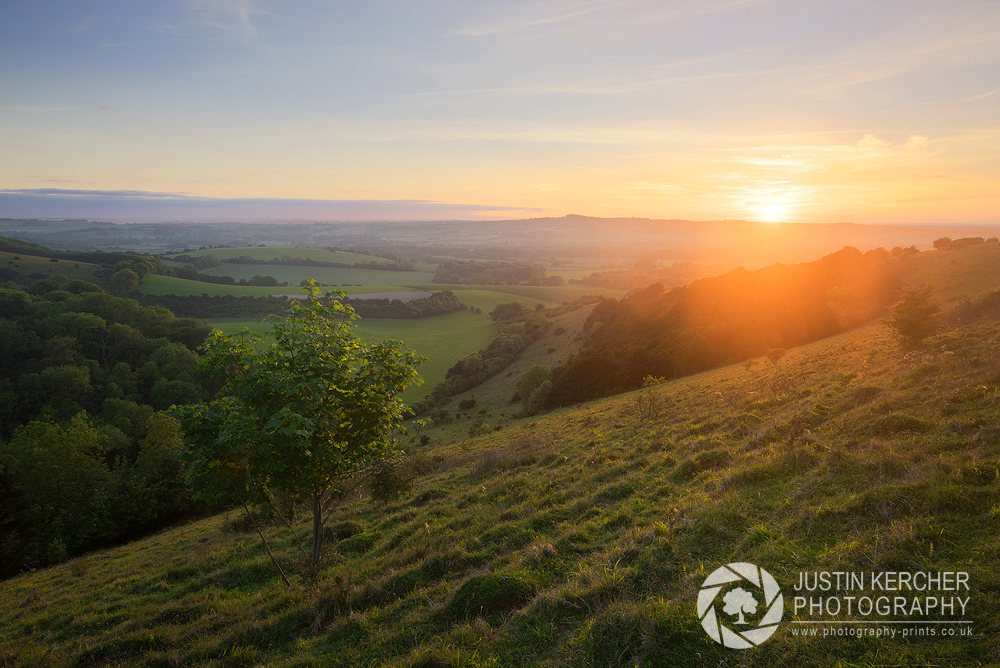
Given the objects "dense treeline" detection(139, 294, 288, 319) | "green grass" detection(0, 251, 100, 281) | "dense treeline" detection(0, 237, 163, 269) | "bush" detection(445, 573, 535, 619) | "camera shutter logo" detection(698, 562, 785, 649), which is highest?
"dense treeline" detection(0, 237, 163, 269)

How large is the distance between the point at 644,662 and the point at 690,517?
11.4ft

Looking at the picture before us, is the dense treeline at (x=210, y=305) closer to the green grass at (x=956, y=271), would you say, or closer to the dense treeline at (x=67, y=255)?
the dense treeline at (x=67, y=255)

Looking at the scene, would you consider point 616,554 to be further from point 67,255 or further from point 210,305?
point 67,255

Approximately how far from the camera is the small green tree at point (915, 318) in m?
20.0

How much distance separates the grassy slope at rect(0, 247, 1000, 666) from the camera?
5.24m

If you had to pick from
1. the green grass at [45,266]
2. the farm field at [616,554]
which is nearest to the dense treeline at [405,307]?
the green grass at [45,266]

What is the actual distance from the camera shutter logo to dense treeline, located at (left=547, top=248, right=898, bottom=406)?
1314 inches

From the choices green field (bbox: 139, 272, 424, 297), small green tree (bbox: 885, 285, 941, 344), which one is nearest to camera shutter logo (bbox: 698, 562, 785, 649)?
small green tree (bbox: 885, 285, 941, 344)

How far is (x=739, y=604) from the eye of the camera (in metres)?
5.21

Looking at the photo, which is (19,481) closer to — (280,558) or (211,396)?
(211,396)

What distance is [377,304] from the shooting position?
117 meters

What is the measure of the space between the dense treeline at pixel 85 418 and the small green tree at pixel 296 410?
1.76 metres

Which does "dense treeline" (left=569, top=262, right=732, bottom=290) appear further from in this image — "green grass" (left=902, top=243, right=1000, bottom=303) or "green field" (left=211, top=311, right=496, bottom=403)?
"green grass" (left=902, top=243, right=1000, bottom=303)

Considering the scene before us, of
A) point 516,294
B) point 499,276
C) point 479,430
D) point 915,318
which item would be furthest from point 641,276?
point 915,318
